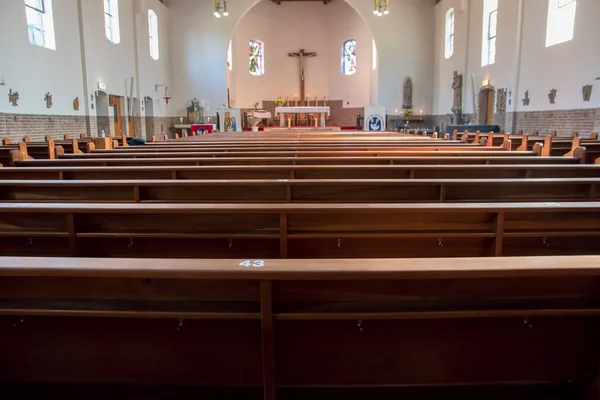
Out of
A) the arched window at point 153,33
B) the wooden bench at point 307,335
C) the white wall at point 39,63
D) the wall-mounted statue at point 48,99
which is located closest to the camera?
the wooden bench at point 307,335

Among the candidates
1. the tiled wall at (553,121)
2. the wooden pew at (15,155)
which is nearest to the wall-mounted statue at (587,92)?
the tiled wall at (553,121)

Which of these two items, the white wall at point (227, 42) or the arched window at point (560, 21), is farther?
the white wall at point (227, 42)

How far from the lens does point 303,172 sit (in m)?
3.95

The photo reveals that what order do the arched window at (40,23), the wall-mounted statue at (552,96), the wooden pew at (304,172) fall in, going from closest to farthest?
1. the wooden pew at (304,172)
2. the arched window at (40,23)
3. the wall-mounted statue at (552,96)

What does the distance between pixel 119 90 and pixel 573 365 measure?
15.5 meters

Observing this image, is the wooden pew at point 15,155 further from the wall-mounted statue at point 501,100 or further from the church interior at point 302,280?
the wall-mounted statue at point 501,100

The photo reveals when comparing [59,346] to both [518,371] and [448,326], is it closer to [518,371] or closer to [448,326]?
[448,326]

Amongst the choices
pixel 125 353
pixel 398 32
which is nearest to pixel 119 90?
pixel 398 32

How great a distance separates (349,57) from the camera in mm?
23344

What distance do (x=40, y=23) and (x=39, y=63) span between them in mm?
1067

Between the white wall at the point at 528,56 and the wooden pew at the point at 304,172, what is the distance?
24.2 feet

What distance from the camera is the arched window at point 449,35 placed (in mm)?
17859

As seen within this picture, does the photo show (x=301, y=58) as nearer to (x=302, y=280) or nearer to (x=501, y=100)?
(x=501, y=100)

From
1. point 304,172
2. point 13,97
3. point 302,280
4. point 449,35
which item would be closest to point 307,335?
point 302,280
